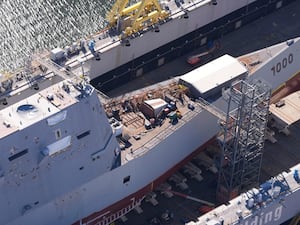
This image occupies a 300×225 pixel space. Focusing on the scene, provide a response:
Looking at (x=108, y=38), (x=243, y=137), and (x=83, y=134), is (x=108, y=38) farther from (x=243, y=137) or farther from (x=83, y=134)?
(x=243, y=137)

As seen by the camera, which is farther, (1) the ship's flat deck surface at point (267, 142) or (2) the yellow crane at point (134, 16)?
(2) the yellow crane at point (134, 16)

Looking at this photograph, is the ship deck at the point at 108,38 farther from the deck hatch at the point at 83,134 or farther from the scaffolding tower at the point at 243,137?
the scaffolding tower at the point at 243,137

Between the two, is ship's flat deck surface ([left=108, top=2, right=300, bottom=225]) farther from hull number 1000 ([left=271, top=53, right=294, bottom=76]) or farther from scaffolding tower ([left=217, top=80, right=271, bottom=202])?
hull number 1000 ([left=271, top=53, right=294, bottom=76])

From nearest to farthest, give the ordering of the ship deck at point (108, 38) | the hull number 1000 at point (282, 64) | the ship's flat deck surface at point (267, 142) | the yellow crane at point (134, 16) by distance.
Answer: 1. the ship's flat deck surface at point (267, 142)
2. the hull number 1000 at point (282, 64)
3. the ship deck at point (108, 38)
4. the yellow crane at point (134, 16)

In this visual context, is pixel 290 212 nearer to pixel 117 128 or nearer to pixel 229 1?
pixel 117 128

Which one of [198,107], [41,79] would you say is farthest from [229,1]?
[41,79]

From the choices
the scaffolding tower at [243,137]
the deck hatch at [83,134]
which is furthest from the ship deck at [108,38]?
the scaffolding tower at [243,137]
